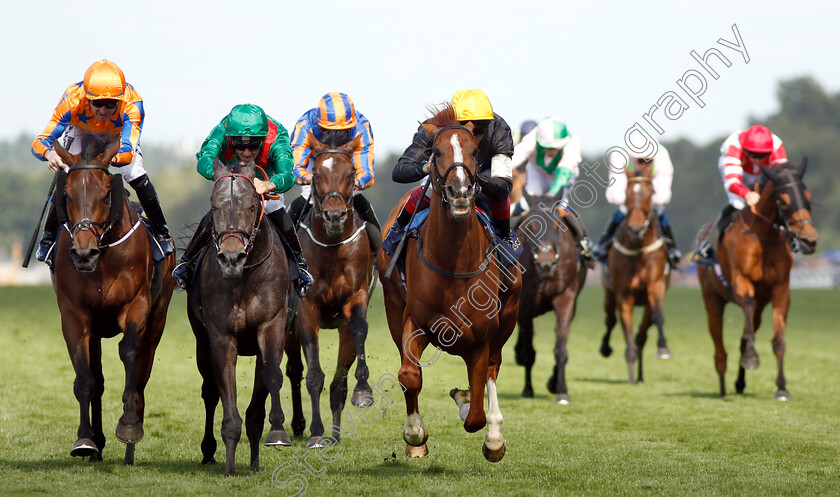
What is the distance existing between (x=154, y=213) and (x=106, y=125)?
0.74 m

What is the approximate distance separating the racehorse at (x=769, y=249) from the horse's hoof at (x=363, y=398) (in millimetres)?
5029

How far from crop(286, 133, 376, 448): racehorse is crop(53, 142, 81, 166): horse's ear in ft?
6.41

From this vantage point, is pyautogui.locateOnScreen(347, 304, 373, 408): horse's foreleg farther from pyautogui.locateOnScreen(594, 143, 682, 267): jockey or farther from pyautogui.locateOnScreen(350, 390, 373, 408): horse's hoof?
pyautogui.locateOnScreen(594, 143, 682, 267): jockey

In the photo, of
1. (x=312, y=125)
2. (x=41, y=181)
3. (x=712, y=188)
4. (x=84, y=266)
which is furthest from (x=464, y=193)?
(x=41, y=181)

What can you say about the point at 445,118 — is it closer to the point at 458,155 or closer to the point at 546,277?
the point at 458,155

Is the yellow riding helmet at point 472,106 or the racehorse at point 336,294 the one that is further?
the racehorse at point 336,294

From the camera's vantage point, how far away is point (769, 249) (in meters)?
11.8

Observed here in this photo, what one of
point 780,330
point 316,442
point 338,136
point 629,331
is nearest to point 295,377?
point 316,442

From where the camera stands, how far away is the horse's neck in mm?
6453

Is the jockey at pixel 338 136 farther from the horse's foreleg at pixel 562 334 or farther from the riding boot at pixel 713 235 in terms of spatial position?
the riding boot at pixel 713 235

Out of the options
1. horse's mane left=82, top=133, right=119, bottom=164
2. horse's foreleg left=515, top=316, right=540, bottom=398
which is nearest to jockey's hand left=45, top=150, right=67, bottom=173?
horse's mane left=82, top=133, right=119, bottom=164

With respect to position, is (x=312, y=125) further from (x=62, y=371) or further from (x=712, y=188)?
(x=712, y=188)

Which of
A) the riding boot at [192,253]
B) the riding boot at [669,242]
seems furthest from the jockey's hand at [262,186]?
the riding boot at [669,242]

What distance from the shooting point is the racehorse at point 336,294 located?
818 cm
